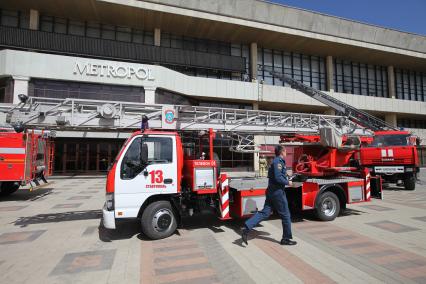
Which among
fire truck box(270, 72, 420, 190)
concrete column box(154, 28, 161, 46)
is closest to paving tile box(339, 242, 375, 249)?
fire truck box(270, 72, 420, 190)

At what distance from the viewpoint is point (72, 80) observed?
20031mm

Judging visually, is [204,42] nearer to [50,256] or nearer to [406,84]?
[50,256]

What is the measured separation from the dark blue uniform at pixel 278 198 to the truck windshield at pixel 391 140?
1105cm

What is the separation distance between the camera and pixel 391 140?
13906 millimetres

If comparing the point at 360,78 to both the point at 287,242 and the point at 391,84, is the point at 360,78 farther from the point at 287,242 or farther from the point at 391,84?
the point at 287,242

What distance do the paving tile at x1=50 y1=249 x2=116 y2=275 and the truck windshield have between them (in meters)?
14.1

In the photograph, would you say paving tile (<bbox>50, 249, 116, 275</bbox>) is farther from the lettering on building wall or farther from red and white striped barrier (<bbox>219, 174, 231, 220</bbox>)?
the lettering on building wall

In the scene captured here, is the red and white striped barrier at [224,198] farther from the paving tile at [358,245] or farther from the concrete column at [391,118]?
the concrete column at [391,118]

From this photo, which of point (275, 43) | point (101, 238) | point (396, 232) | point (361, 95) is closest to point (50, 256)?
point (101, 238)

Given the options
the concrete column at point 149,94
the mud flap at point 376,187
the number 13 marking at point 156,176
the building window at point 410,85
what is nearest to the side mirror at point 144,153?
the number 13 marking at point 156,176

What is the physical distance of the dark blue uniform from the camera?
5645 mm

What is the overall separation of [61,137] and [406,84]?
42.9 meters

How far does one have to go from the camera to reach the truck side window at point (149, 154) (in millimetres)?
5969

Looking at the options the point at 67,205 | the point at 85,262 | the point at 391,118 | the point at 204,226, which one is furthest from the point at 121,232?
the point at 391,118
